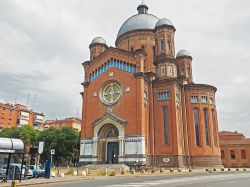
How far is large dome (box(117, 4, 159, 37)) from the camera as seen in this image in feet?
177

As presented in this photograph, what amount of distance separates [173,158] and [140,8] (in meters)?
38.0

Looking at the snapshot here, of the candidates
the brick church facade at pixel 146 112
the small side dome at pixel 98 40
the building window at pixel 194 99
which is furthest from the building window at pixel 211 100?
the small side dome at pixel 98 40

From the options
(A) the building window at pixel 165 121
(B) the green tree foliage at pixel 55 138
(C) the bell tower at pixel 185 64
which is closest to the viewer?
(A) the building window at pixel 165 121

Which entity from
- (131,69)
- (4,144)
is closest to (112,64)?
(131,69)

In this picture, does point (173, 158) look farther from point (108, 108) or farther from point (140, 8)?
point (140, 8)

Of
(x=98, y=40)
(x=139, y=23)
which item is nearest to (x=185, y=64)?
(x=139, y=23)

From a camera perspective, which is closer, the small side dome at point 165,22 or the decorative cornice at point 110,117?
the decorative cornice at point 110,117

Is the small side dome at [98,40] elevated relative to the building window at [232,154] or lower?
elevated

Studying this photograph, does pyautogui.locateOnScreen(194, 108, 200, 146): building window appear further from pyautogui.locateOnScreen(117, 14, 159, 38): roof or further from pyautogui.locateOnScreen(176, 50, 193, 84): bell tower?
pyautogui.locateOnScreen(117, 14, 159, 38): roof

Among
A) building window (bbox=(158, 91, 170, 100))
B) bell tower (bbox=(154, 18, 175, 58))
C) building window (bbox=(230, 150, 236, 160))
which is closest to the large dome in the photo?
bell tower (bbox=(154, 18, 175, 58))

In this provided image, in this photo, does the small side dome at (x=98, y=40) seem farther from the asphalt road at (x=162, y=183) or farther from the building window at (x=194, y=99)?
the asphalt road at (x=162, y=183)

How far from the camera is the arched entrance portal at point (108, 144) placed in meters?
40.0

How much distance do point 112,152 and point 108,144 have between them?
1487 millimetres

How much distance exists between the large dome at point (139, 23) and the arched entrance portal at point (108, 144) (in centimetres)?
2371
